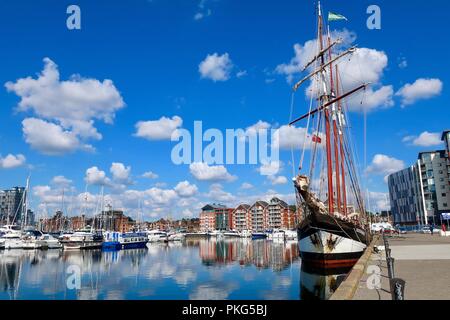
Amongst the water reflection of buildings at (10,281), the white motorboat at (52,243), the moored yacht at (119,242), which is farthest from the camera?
the white motorboat at (52,243)

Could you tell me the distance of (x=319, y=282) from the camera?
2717 centimetres

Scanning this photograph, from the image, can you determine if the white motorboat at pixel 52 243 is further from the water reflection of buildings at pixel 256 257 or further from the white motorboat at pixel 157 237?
the water reflection of buildings at pixel 256 257

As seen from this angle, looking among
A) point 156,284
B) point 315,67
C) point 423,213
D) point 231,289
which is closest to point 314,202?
point 231,289

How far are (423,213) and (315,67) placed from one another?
98190 mm

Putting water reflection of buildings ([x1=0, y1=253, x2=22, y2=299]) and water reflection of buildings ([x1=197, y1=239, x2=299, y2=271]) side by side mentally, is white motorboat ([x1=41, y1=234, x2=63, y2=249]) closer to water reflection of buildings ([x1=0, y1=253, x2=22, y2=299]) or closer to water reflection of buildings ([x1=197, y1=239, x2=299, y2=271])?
water reflection of buildings ([x1=197, y1=239, x2=299, y2=271])

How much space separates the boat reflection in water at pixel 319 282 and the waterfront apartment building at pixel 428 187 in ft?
316

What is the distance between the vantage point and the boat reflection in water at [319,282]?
22.3m

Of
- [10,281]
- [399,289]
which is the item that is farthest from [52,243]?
[399,289]

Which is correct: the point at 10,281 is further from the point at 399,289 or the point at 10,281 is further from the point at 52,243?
the point at 52,243

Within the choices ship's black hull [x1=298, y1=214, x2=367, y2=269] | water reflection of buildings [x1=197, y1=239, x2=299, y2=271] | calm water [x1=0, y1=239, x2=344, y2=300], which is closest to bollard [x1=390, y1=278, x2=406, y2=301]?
calm water [x1=0, y1=239, x2=344, y2=300]

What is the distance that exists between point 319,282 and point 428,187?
363ft

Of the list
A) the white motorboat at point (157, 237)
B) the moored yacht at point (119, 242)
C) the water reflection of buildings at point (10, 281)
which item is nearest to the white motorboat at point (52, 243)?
the moored yacht at point (119, 242)
